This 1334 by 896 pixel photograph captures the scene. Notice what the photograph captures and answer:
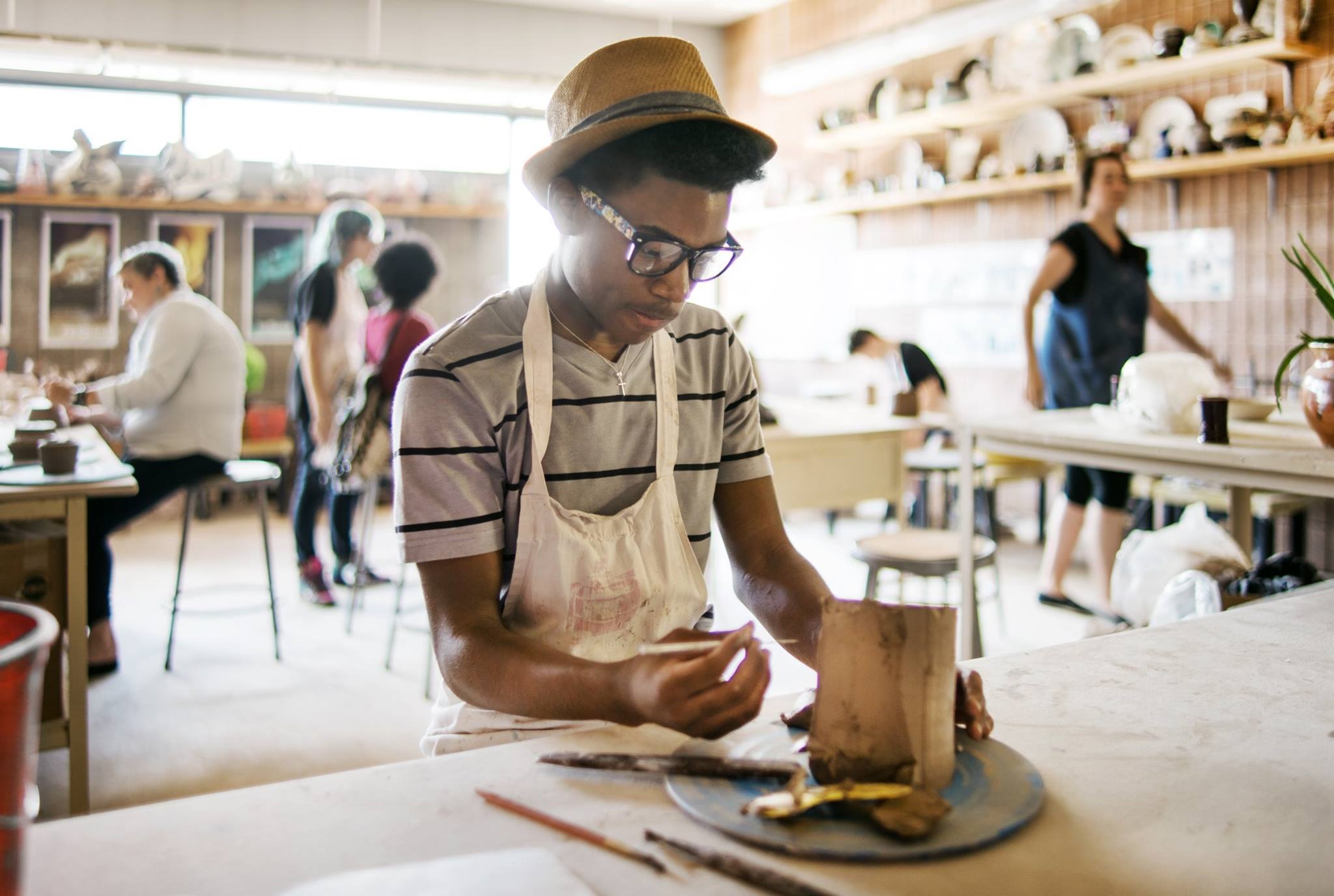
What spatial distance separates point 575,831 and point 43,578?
242 cm

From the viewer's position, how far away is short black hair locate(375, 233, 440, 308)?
13.5ft

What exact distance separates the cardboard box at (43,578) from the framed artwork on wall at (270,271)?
15.4ft

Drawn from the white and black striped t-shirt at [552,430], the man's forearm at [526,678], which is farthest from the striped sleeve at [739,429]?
the man's forearm at [526,678]

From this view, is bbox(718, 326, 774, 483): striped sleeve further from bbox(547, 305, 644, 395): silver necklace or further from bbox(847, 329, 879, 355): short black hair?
bbox(847, 329, 879, 355): short black hair

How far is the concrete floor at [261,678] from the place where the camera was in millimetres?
2938

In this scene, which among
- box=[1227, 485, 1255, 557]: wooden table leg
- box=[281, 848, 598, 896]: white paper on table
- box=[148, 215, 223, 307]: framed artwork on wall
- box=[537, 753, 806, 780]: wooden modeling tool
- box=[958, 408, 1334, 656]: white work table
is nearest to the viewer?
box=[281, 848, 598, 896]: white paper on table

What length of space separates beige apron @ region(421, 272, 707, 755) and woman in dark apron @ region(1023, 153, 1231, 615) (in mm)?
3025

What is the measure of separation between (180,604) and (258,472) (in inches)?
45.8

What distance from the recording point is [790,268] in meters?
7.76

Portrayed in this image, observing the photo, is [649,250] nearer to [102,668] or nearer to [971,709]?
[971,709]

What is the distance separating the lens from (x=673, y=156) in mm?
1221

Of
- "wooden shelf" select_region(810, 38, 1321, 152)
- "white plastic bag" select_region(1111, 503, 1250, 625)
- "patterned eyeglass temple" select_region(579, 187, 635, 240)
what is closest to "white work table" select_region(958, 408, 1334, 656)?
"white plastic bag" select_region(1111, 503, 1250, 625)

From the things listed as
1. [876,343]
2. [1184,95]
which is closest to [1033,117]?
[1184,95]

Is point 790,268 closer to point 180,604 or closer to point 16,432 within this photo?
point 180,604
